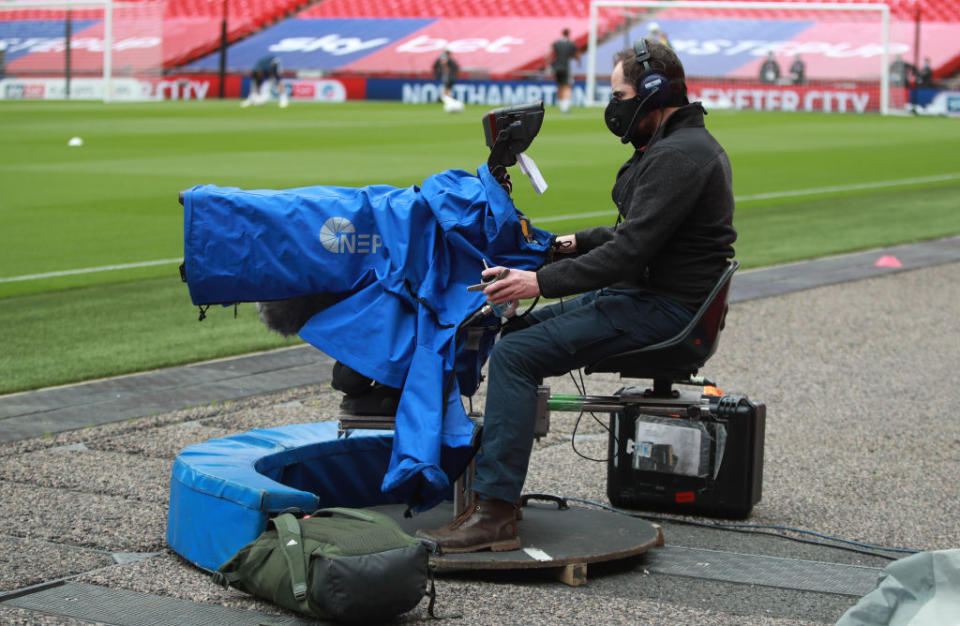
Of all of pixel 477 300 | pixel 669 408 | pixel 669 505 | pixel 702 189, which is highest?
pixel 702 189

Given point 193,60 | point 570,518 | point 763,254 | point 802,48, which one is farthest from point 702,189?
point 193,60

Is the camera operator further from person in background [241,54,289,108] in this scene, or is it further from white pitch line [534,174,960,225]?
person in background [241,54,289,108]

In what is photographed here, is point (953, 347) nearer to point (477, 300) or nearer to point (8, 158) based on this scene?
point (477, 300)

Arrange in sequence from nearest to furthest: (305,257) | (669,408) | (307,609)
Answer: (307,609) → (305,257) → (669,408)

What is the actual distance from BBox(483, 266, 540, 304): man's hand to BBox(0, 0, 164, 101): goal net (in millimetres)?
41635

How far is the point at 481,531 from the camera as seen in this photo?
15.8 ft

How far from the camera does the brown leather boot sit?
15.8 feet

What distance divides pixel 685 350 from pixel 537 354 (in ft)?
1.93

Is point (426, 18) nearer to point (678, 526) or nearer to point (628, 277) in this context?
point (678, 526)

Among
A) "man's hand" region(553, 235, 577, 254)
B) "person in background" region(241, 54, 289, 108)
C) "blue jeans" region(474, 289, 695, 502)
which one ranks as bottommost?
"blue jeans" region(474, 289, 695, 502)

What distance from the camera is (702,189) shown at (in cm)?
496

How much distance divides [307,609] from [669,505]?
79.8 inches

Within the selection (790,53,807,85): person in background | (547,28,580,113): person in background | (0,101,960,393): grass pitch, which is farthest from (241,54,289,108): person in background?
(790,53,807,85): person in background

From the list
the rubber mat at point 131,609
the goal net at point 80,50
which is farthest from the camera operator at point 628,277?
the goal net at point 80,50
